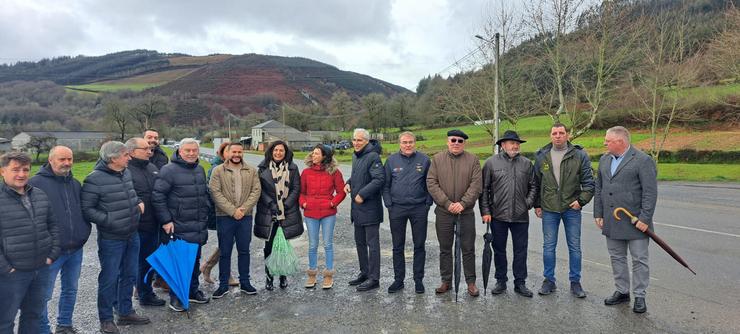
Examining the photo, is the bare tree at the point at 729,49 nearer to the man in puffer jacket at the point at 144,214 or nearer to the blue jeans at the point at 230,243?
the blue jeans at the point at 230,243

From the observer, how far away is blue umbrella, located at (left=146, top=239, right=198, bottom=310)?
474 centimetres

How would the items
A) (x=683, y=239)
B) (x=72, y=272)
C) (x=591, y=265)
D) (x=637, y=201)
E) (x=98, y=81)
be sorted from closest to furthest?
(x=72, y=272) → (x=637, y=201) → (x=591, y=265) → (x=683, y=239) → (x=98, y=81)

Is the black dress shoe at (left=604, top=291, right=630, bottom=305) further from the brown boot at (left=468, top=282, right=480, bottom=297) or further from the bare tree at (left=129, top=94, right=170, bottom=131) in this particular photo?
the bare tree at (left=129, top=94, right=170, bottom=131)

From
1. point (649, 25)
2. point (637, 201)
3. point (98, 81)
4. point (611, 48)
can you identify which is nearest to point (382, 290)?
point (637, 201)

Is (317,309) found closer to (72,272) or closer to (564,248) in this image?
(72,272)

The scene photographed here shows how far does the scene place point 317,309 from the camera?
477 cm

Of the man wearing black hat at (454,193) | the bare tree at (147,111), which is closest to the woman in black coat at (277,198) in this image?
the man wearing black hat at (454,193)

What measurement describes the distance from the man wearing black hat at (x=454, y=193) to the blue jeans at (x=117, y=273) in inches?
135

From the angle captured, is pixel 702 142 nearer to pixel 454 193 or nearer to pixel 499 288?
pixel 499 288

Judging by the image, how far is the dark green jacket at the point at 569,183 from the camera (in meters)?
5.19

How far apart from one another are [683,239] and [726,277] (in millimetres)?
2499

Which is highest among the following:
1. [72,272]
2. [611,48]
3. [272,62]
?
[272,62]

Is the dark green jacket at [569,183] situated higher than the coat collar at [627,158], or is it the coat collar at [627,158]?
the coat collar at [627,158]

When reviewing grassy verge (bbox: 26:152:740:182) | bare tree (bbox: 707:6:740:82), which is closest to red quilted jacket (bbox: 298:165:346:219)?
grassy verge (bbox: 26:152:740:182)
